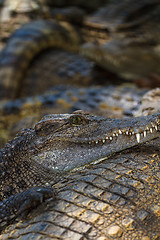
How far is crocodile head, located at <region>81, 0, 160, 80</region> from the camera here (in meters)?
3.95

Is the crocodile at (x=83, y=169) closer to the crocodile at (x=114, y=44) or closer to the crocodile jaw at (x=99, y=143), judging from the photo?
the crocodile jaw at (x=99, y=143)

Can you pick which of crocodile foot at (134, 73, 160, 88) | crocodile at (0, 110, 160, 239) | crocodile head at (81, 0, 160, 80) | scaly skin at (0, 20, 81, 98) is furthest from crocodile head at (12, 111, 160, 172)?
scaly skin at (0, 20, 81, 98)

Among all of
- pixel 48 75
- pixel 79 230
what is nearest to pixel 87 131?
pixel 79 230

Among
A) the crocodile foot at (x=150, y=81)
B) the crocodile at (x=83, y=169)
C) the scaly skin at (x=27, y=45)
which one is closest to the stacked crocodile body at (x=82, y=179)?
the crocodile at (x=83, y=169)

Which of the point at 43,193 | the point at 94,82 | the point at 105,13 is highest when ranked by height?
the point at 105,13

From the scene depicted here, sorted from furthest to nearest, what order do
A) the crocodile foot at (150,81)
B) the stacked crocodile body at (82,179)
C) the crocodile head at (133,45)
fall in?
the crocodile head at (133,45) → the crocodile foot at (150,81) → the stacked crocodile body at (82,179)

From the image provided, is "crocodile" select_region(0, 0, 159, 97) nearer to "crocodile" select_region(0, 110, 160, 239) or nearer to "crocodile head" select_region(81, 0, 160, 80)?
"crocodile head" select_region(81, 0, 160, 80)

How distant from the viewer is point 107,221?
101 centimetres

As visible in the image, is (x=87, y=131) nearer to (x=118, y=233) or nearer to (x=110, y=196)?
(x=110, y=196)

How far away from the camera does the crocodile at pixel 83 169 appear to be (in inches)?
40.9

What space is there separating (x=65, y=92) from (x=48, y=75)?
4.38 feet

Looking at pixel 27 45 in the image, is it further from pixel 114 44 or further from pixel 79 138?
pixel 79 138

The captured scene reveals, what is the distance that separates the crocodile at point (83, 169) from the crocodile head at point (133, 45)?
2.75m

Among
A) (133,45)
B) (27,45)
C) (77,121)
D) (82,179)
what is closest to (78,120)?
(77,121)
